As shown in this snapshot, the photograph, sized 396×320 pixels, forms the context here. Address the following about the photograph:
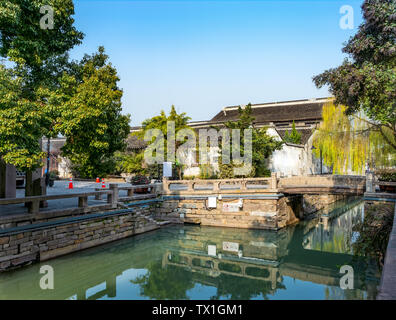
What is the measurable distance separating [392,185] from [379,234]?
16.5 feet

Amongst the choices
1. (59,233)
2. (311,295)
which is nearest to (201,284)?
(311,295)

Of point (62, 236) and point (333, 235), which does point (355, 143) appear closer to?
point (333, 235)

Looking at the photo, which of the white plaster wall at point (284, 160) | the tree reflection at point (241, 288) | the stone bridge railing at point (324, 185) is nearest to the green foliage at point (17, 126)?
the tree reflection at point (241, 288)

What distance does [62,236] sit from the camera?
32.6 feet

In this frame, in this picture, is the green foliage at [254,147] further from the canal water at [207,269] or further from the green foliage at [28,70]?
the green foliage at [28,70]

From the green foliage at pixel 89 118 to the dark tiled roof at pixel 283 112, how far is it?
75.4 ft

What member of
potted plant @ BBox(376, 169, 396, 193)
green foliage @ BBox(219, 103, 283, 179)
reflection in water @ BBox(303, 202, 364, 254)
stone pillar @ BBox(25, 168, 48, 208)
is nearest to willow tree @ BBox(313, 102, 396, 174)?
potted plant @ BBox(376, 169, 396, 193)

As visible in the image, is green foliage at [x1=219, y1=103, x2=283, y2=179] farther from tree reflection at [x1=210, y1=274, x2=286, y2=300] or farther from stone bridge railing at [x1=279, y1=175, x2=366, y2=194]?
tree reflection at [x1=210, y1=274, x2=286, y2=300]

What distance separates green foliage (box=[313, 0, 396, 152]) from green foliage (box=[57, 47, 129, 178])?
6.63m

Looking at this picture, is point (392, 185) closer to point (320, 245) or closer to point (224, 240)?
point (320, 245)

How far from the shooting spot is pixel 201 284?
8.55 m

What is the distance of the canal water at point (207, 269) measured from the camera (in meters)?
7.77

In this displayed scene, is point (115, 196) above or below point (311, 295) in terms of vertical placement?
above

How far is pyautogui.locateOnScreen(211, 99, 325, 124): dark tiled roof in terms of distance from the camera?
3197 cm
